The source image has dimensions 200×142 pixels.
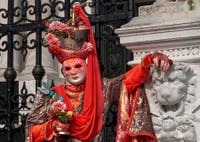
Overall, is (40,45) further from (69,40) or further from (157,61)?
(157,61)

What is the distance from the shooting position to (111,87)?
4602 millimetres

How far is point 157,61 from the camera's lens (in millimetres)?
4160

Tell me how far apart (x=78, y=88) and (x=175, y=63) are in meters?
0.80

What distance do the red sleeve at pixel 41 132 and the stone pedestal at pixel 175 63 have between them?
2.42ft

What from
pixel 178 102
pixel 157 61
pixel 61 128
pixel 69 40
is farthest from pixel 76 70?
pixel 178 102

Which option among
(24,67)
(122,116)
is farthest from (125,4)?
(24,67)

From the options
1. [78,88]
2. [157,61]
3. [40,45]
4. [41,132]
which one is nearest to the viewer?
[157,61]

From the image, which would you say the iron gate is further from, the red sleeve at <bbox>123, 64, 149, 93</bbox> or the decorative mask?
the red sleeve at <bbox>123, 64, 149, 93</bbox>

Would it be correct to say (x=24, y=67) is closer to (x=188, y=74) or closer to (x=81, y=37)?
(x=81, y=37)

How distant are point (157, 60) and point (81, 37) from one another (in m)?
0.74

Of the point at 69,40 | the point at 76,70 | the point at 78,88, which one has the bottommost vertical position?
the point at 78,88

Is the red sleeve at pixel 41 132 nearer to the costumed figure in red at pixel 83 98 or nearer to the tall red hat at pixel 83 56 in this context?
the costumed figure in red at pixel 83 98

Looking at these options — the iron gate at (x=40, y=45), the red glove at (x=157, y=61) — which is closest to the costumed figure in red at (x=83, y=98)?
the red glove at (x=157, y=61)

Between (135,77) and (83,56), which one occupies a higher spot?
(83,56)
